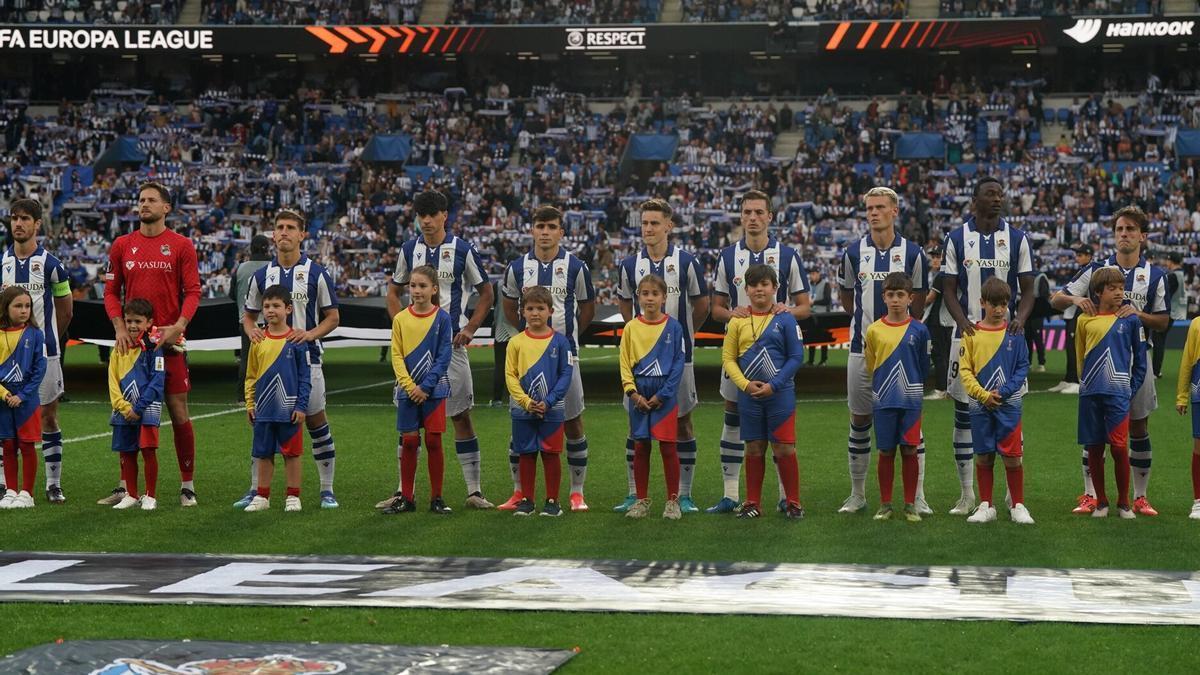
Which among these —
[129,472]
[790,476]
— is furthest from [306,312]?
[790,476]

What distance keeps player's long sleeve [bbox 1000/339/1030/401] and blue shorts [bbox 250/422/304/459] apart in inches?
175

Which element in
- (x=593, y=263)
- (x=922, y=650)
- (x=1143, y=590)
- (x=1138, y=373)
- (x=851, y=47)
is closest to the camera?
(x=922, y=650)

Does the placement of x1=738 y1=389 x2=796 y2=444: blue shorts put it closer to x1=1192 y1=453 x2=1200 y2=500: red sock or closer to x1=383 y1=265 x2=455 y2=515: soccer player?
x1=383 y1=265 x2=455 y2=515: soccer player

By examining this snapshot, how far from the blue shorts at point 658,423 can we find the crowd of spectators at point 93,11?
36.7 m

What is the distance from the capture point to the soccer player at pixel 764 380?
8.59 meters

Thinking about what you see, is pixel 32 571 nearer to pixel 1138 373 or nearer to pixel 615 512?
pixel 615 512

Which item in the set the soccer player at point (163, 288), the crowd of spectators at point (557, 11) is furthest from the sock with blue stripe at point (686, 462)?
the crowd of spectators at point (557, 11)

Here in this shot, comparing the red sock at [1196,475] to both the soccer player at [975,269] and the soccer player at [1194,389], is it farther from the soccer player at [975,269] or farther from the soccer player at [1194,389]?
the soccer player at [975,269]

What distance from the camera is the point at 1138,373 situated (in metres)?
8.79

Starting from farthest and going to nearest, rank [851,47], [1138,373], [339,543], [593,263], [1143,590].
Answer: [851,47] < [593,263] < [1138,373] < [339,543] < [1143,590]

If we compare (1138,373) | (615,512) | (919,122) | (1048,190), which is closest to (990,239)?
(1138,373)

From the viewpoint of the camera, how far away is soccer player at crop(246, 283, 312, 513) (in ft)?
29.3

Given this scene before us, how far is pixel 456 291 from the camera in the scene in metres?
9.64

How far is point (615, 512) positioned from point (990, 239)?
3.03 metres
